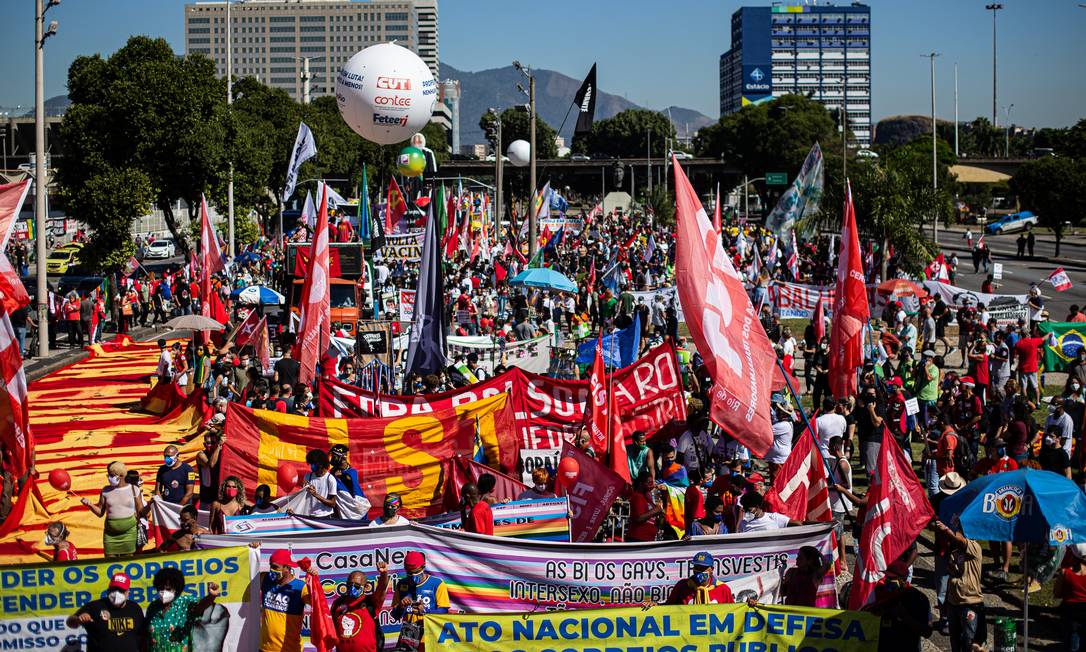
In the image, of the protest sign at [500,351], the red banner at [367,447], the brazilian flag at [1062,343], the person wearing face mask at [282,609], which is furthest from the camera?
the brazilian flag at [1062,343]

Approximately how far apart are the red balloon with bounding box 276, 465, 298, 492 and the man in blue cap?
4.78 meters

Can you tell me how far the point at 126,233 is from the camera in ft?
112

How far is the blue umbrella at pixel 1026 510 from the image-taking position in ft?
28.0

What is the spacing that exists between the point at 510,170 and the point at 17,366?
11294 centimetres

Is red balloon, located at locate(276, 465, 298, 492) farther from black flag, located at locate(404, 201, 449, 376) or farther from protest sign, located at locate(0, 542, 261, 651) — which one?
black flag, located at locate(404, 201, 449, 376)

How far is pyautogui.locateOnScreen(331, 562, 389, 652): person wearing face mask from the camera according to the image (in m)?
8.34

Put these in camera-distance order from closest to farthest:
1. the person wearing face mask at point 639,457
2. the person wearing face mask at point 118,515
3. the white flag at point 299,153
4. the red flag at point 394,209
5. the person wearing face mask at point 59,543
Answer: the person wearing face mask at point 59,543
the person wearing face mask at point 118,515
the person wearing face mask at point 639,457
the white flag at point 299,153
the red flag at point 394,209

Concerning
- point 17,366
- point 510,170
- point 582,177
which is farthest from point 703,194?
point 17,366

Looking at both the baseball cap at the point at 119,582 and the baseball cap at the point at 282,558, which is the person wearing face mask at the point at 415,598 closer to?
the baseball cap at the point at 282,558

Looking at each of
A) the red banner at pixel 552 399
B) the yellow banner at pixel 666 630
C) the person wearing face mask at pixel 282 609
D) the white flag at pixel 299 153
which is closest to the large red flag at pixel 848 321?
the red banner at pixel 552 399

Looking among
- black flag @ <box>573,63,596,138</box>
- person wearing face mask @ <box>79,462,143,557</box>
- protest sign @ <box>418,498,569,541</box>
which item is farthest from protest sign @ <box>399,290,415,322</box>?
protest sign @ <box>418,498,569,541</box>

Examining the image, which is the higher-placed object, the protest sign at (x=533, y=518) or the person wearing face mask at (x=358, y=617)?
the protest sign at (x=533, y=518)

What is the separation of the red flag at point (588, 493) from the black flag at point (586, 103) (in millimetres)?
16665

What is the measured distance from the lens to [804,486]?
35.5 feet
